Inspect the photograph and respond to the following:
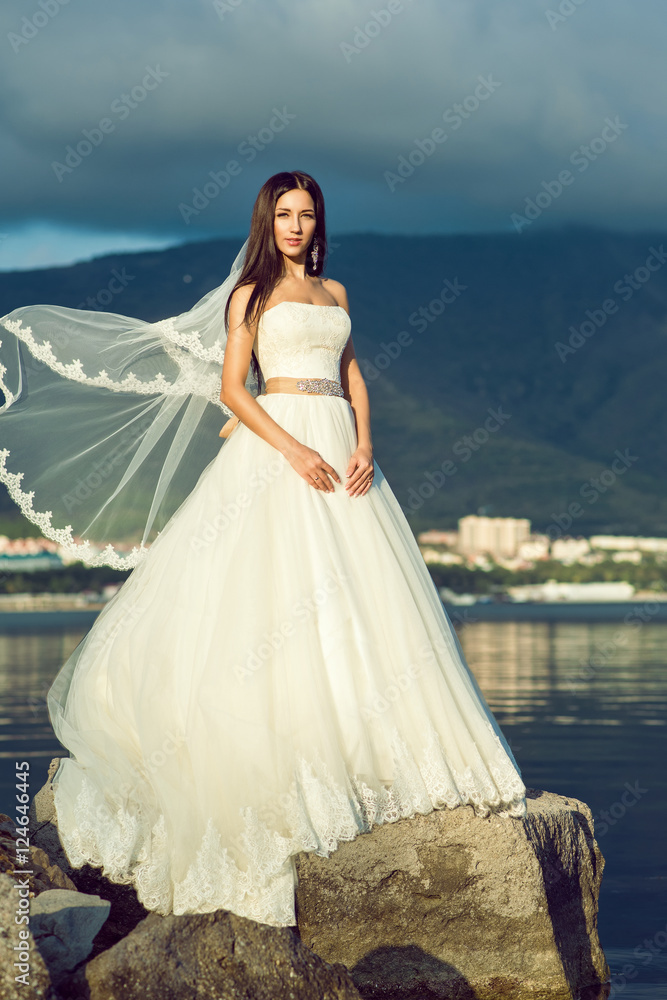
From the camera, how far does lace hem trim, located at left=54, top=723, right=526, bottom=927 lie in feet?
13.3

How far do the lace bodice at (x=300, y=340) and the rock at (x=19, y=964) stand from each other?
2.56 m

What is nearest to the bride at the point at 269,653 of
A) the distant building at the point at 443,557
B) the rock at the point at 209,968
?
the rock at the point at 209,968

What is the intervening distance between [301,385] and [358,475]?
1.76ft

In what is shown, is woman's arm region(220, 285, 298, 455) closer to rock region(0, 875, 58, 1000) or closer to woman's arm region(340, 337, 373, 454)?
woman's arm region(340, 337, 373, 454)

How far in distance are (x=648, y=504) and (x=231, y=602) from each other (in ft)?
509

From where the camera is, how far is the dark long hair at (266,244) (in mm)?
4984

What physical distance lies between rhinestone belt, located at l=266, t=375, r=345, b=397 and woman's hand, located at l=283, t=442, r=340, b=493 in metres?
0.40

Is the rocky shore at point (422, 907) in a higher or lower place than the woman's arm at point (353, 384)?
lower

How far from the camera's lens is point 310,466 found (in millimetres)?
4641

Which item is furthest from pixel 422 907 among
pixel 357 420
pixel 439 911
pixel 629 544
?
pixel 629 544

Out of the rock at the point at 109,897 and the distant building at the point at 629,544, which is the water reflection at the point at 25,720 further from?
the distant building at the point at 629,544

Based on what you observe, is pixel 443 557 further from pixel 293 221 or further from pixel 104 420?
pixel 293 221

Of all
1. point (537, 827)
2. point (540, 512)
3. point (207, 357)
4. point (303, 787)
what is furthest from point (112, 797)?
point (540, 512)

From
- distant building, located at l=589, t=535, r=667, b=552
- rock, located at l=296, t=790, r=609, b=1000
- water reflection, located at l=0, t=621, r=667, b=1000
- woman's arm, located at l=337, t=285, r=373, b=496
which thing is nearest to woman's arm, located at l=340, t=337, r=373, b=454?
woman's arm, located at l=337, t=285, r=373, b=496
